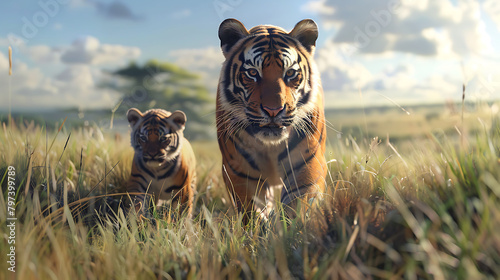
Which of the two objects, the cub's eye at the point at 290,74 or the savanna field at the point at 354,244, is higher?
the cub's eye at the point at 290,74

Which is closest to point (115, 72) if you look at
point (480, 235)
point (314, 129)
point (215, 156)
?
point (215, 156)

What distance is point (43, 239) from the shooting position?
254cm

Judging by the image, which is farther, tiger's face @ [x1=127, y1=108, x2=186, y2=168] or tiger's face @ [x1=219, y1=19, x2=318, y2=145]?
tiger's face @ [x1=127, y1=108, x2=186, y2=168]

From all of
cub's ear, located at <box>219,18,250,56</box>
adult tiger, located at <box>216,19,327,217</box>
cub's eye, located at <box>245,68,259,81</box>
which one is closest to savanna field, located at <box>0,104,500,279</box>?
adult tiger, located at <box>216,19,327,217</box>

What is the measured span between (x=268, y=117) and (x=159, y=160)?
1599mm

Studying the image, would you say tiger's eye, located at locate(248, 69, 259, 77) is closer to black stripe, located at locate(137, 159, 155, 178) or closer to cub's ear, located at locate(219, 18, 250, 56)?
cub's ear, located at locate(219, 18, 250, 56)

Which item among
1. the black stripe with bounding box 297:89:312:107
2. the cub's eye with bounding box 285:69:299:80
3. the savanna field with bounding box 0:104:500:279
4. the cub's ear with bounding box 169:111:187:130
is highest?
the cub's eye with bounding box 285:69:299:80

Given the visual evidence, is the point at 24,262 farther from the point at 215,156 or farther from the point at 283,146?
the point at 215,156

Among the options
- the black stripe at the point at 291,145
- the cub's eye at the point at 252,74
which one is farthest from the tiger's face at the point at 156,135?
the black stripe at the point at 291,145

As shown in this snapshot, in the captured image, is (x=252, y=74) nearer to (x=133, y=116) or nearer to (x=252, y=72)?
(x=252, y=72)

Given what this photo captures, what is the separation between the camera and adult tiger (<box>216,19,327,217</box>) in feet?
10.6

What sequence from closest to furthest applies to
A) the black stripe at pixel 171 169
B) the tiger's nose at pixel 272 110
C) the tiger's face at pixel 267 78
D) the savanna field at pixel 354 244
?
the savanna field at pixel 354 244, the tiger's nose at pixel 272 110, the tiger's face at pixel 267 78, the black stripe at pixel 171 169

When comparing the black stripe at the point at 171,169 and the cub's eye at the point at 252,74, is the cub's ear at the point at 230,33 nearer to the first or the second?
the cub's eye at the point at 252,74

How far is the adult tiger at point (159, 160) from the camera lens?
423 cm
